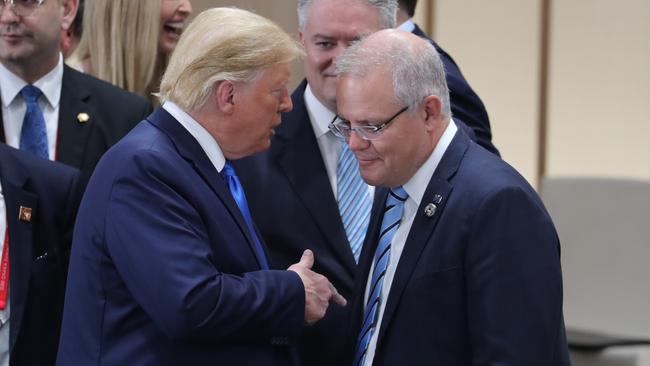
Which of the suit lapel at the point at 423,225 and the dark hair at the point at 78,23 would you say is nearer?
the suit lapel at the point at 423,225

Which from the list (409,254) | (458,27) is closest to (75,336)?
(409,254)

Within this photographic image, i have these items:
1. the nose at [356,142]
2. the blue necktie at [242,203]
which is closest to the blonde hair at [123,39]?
the blue necktie at [242,203]

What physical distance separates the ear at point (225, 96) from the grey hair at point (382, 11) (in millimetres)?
553

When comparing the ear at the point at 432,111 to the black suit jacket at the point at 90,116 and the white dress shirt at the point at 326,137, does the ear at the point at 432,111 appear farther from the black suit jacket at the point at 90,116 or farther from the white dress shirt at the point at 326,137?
the black suit jacket at the point at 90,116

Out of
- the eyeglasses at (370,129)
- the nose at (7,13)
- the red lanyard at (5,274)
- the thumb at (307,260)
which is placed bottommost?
the red lanyard at (5,274)

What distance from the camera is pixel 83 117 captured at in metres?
3.27

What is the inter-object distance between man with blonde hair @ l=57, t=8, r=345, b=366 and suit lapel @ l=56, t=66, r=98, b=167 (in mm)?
975

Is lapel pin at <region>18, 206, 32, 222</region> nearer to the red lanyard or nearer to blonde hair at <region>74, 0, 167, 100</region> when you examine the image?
the red lanyard

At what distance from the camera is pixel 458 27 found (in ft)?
17.2

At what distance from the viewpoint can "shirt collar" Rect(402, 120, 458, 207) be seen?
225 centimetres

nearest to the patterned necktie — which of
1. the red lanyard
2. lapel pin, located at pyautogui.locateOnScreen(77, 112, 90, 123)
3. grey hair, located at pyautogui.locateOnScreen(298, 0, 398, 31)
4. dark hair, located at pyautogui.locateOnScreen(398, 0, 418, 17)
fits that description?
grey hair, located at pyautogui.locateOnScreen(298, 0, 398, 31)

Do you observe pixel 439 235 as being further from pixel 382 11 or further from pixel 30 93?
pixel 30 93

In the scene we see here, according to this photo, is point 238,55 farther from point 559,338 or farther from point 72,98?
point 72,98

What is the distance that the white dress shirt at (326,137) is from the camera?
9.06 feet
